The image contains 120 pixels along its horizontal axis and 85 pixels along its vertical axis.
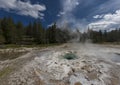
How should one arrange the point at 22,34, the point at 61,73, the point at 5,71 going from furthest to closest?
the point at 22,34
the point at 5,71
the point at 61,73

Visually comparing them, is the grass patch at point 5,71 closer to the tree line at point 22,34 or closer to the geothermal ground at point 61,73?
the geothermal ground at point 61,73

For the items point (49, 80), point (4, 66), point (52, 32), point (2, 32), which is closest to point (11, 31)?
point (2, 32)

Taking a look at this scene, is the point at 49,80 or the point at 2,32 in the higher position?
the point at 2,32

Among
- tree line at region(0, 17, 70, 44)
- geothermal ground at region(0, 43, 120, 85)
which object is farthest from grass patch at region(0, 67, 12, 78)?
tree line at region(0, 17, 70, 44)

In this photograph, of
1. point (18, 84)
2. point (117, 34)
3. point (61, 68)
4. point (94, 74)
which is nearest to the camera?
point (18, 84)

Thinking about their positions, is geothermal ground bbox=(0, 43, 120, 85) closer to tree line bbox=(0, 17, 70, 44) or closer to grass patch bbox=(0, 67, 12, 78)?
grass patch bbox=(0, 67, 12, 78)

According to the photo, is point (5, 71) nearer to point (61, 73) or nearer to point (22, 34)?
point (61, 73)

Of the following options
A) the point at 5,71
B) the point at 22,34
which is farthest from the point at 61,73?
the point at 22,34

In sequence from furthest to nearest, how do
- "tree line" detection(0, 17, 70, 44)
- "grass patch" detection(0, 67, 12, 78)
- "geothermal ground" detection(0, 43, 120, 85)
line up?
"tree line" detection(0, 17, 70, 44), "grass patch" detection(0, 67, 12, 78), "geothermal ground" detection(0, 43, 120, 85)

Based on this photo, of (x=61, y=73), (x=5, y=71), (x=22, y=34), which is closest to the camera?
(x=61, y=73)

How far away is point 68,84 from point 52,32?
56491 millimetres

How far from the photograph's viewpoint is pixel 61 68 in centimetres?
1667

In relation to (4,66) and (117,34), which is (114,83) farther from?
(117,34)

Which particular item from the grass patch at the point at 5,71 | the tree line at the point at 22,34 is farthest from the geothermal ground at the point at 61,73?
the tree line at the point at 22,34
